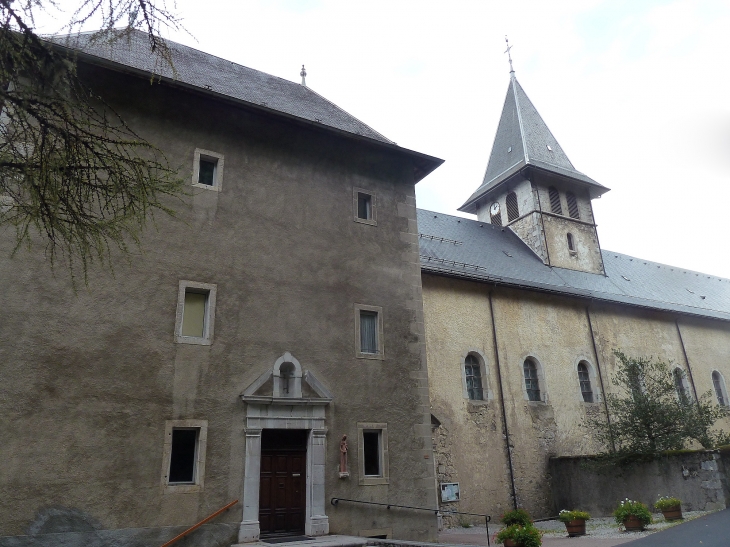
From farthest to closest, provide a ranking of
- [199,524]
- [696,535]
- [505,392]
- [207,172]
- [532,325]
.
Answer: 1. [532,325]
2. [505,392]
3. [207,172]
4. [696,535]
5. [199,524]

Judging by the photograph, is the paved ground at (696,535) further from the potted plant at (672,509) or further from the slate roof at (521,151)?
the slate roof at (521,151)

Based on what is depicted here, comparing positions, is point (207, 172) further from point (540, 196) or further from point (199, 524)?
point (540, 196)

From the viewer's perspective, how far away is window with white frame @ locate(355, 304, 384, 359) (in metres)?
11.7

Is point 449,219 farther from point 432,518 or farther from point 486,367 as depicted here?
point 432,518

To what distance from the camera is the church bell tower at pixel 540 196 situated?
24734mm

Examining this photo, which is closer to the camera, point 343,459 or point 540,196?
point 343,459

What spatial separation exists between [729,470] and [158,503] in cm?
1314

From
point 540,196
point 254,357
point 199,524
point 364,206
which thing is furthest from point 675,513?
point 540,196

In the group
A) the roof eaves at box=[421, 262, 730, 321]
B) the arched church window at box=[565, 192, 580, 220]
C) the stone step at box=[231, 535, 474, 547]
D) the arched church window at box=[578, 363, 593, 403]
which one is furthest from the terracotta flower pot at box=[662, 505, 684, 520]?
the arched church window at box=[565, 192, 580, 220]

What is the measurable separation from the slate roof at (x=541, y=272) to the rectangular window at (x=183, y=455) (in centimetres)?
914

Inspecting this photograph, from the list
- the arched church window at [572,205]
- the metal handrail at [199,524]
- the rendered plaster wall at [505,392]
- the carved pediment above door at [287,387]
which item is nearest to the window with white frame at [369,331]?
the carved pediment above door at [287,387]

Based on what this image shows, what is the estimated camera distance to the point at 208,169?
→ 11.3 m

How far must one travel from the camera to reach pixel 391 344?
39.6 feet

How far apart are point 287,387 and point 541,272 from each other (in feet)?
47.5
